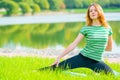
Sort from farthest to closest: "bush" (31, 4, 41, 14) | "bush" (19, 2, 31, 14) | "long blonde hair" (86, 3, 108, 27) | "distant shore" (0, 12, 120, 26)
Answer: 1. "bush" (31, 4, 41, 14)
2. "bush" (19, 2, 31, 14)
3. "distant shore" (0, 12, 120, 26)
4. "long blonde hair" (86, 3, 108, 27)

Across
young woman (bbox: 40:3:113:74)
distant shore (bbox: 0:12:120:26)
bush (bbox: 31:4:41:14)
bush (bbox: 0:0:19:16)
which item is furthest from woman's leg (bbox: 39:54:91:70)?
bush (bbox: 31:4:41:14)

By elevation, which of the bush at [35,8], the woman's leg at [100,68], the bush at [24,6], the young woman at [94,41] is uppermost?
the young woman at [94,41]

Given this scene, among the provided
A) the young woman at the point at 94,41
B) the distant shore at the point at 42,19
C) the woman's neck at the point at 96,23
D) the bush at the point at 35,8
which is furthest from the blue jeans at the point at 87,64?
the bush at the point at 35,8

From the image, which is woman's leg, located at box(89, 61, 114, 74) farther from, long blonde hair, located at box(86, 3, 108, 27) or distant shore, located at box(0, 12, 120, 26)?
distant shore, located at box(0, 12, 120, 26)

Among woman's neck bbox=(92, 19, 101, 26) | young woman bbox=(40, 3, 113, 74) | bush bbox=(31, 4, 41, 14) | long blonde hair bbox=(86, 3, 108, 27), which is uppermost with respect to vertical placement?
long blonde hair bbox=(86, 3, 108, 27)

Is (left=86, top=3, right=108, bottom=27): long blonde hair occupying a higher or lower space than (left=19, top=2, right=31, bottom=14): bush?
higher

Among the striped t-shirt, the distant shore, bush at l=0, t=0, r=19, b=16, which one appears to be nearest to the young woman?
the striped t-shirt

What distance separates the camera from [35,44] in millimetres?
21188

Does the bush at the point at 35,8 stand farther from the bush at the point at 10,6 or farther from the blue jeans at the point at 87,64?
the blue jeans at the point at 87,64

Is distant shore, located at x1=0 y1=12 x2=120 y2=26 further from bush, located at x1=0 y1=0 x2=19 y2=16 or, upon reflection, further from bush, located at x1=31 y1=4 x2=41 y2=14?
bush, located at x1=31 y1=4 x2=41 y2=14

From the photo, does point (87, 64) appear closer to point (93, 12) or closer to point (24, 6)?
point (93, 12)

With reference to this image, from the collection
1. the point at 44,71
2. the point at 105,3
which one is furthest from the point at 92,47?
the point at 105,3

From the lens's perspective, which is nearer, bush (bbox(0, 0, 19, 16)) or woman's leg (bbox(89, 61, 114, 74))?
woman's leg (bbox(89, 61, 114, 74))

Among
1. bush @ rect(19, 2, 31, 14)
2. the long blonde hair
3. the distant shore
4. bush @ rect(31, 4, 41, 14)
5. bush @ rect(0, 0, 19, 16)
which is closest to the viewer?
the long blonde hair
